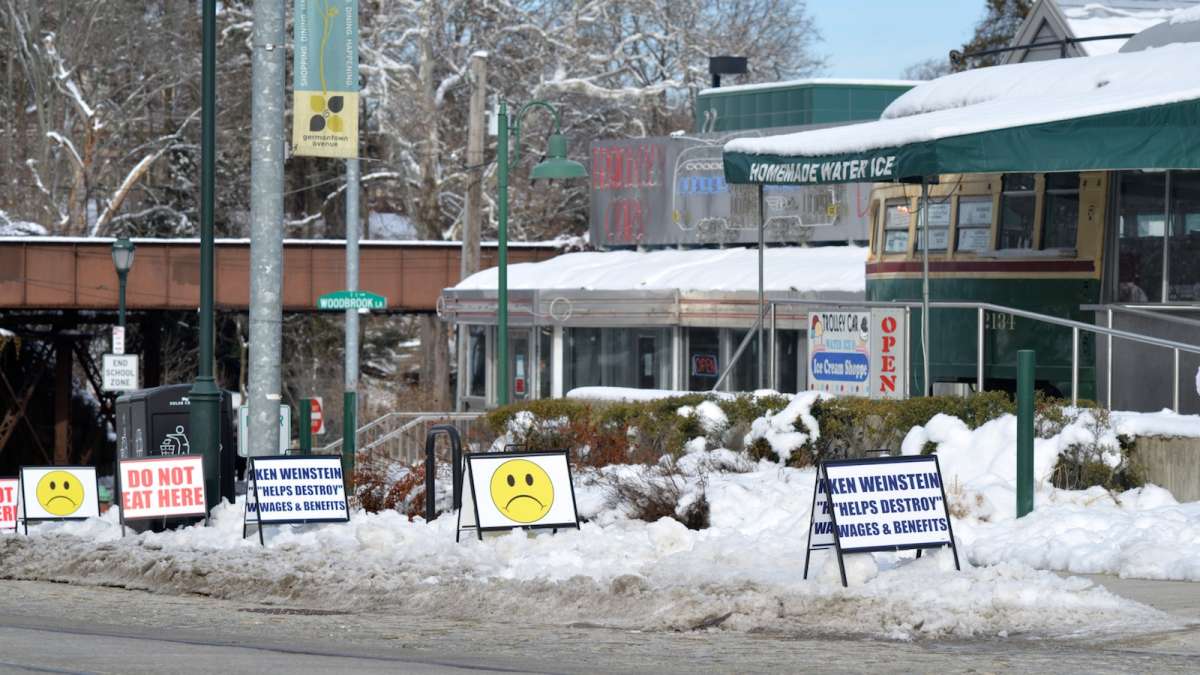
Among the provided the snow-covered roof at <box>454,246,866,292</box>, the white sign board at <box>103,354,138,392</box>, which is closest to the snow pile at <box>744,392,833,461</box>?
the snow-covered roof at <box>454,246,866,292</box>

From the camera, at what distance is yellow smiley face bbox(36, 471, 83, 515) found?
19047 mm

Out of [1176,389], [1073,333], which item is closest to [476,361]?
[1073,333]

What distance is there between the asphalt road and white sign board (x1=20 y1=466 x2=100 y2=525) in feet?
17.9

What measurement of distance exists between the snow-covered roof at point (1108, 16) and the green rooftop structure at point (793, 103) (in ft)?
22.7

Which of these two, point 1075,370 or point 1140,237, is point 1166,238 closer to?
point 1140,237

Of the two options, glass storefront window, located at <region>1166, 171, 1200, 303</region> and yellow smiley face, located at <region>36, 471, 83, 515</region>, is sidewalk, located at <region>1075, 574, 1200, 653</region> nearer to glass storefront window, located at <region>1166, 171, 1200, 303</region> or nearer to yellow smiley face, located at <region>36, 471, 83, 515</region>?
glass storefront window, located at <region>1166, 171, 1200, 303</region>

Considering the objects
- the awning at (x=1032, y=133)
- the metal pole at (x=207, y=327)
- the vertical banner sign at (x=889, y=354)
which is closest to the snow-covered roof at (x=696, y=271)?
the awning at (x=1032, y=133)

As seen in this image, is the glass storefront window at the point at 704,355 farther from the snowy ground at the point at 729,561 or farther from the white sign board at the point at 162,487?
the white sign board at the point at 162,487

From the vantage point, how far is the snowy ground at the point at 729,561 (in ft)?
39.5

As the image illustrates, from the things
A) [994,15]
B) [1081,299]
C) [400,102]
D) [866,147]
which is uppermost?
[994,15]

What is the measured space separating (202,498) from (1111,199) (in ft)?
32.2

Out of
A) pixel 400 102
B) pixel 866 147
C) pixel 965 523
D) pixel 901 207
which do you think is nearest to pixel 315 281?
pixel 400 102

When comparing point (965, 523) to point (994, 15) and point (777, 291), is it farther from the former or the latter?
point (994, 15)

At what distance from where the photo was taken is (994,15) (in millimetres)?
75188
